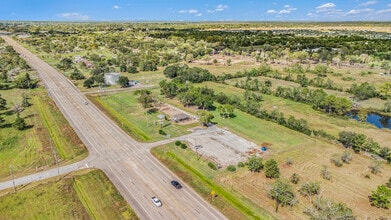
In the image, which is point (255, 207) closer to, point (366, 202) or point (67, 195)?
point (366, 202)

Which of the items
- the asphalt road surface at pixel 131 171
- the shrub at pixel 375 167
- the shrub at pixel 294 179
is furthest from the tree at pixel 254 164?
the shrub at pixel 375 167

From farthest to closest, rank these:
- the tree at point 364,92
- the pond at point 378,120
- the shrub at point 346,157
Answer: the tree at point 364,92 → the pond at point 378,120 → the shrub at point 346,157

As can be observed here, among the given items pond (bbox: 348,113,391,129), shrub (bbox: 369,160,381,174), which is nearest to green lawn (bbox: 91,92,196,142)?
shrub (bbox: 369,160,381,174)

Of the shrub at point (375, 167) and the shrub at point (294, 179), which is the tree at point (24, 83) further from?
the shrub at point (375, 167)

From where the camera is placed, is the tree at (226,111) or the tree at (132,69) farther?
the tree at (132,69)

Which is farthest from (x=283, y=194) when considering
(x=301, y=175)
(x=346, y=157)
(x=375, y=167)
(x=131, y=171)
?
(x=131, y=171)

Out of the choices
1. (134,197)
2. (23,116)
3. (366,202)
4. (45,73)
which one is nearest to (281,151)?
(366,202)
